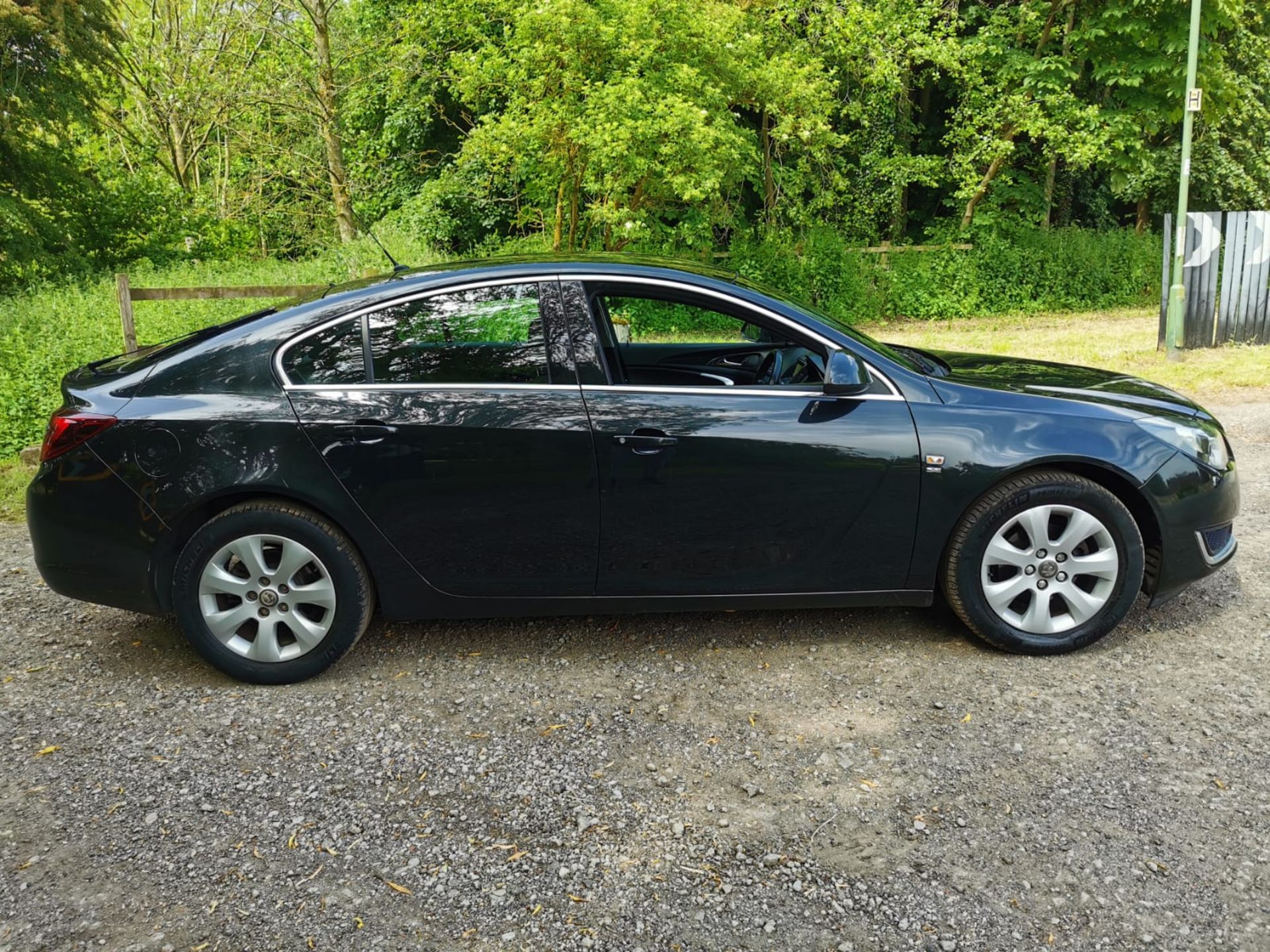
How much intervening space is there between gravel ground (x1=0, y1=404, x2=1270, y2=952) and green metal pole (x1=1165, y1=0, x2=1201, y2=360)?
9.16 meters

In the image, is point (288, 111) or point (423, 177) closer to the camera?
point (423, 177)

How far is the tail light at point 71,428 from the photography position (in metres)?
3.78

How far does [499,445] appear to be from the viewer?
3801mm

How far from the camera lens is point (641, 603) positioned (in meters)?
3.98

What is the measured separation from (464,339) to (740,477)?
3.97 ft

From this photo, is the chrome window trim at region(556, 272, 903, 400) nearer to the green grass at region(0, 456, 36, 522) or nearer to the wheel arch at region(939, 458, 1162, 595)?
the wheel arch at region(939, 458, 1162, 595)

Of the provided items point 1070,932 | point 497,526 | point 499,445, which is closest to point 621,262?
point 499,445

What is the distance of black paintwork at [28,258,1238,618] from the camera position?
3.79m

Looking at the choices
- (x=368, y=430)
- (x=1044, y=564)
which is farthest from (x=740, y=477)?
(x=368, y=430)

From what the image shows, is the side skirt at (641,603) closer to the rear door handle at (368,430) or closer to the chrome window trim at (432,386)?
the rear door handle at (368,430)

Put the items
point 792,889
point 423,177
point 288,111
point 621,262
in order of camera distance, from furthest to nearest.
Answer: point 288,111 → point 423,177 → point 621,262 → point 792,889

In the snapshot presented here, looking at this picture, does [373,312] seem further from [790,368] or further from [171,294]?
[171,294]

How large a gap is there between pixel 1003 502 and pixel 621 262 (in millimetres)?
1811

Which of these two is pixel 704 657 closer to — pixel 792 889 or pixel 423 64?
pixel 792 889
